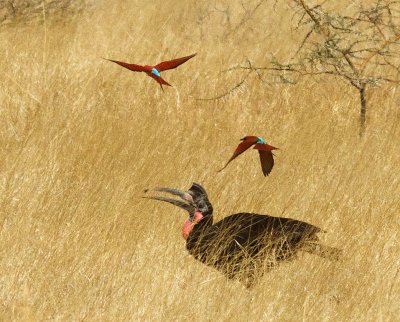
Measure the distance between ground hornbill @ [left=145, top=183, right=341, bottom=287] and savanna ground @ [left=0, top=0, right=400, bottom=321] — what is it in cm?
6

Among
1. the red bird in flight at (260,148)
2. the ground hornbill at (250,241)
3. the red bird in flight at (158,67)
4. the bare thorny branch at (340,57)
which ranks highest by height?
the bare thorny branch at (340,57)

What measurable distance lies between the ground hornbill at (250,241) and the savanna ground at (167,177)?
59 mm

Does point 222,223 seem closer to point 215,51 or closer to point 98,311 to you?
point 98,311

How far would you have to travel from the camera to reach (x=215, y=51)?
261 inches

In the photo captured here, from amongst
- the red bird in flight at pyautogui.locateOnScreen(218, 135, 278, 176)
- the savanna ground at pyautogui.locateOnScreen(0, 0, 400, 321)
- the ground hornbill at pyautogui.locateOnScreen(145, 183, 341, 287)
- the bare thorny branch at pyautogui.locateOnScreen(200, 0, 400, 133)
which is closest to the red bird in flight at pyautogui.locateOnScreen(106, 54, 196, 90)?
the red bird in flight at pyautogui.locateOnScreen(218, 135, 278, 176)

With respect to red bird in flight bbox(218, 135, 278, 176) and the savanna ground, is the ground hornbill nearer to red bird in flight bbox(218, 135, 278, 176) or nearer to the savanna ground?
the savanna ground

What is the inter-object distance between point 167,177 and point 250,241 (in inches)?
37.6

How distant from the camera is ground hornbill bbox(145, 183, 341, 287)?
3.47m

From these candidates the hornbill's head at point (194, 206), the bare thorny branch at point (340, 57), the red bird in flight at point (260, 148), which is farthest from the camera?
the bare thorny branch at point (340, 57)

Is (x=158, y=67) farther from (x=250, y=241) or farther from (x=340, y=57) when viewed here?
(x=340, y=57)

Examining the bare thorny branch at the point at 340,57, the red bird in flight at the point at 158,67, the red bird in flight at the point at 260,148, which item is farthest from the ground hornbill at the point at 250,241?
the bare thorny branch at the point at 340,57

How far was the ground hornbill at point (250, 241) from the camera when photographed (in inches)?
137

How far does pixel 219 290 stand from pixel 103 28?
418cm

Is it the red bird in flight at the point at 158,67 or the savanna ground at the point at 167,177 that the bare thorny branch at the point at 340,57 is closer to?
the savanna ground at the point at 167,177
